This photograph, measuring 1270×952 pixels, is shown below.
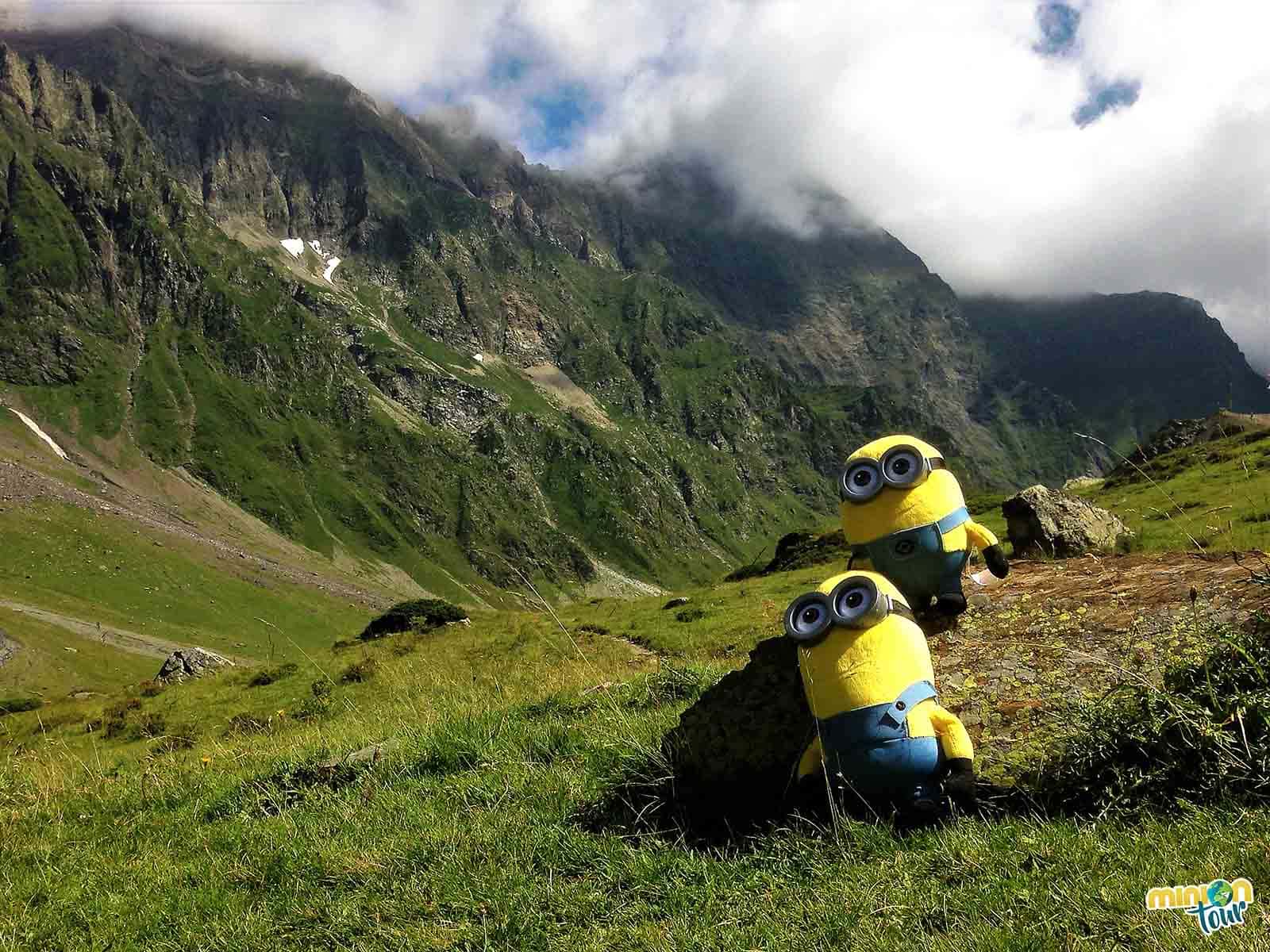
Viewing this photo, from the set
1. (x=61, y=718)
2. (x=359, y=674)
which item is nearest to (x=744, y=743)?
(x=359, y=674)

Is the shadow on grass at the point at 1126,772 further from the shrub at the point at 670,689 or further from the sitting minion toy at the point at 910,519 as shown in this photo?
the shrub at the point at 670,689

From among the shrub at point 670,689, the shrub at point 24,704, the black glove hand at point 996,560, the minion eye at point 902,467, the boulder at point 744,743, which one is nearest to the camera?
the boulder at point 744,743

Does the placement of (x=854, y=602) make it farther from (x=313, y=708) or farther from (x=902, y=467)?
(x=313, y=708)

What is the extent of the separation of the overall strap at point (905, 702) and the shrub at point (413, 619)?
37.7 m

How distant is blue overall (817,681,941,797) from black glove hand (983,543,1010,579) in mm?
3375

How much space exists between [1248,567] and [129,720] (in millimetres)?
30744

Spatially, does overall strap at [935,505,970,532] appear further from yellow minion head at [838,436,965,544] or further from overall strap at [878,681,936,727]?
overall strap at [878,681,936,727]

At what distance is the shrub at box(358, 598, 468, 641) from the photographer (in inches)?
1693

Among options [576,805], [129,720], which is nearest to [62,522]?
[129,720]

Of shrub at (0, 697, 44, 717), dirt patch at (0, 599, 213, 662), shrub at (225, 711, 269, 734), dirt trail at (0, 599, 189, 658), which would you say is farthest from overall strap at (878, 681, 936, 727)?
dirt patch at (0, 599, 213, 662)

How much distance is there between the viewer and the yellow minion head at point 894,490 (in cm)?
778

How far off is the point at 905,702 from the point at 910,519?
8.68ft

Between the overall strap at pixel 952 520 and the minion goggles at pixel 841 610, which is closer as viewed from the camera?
the minion goggles at pixel 841 610

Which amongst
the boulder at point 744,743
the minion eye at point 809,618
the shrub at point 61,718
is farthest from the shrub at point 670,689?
the shrub at point 61,718
